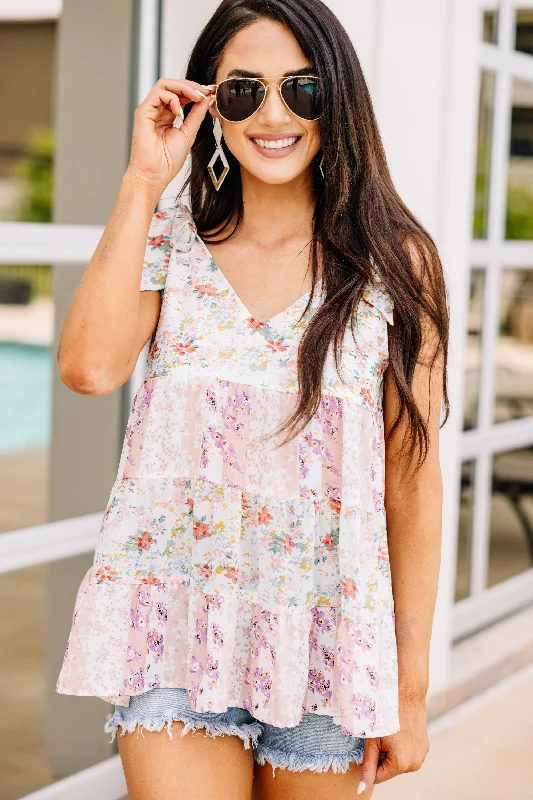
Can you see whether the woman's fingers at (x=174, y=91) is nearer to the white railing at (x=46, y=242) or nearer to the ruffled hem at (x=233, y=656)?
the ruffled hem at (x=233, y=656)

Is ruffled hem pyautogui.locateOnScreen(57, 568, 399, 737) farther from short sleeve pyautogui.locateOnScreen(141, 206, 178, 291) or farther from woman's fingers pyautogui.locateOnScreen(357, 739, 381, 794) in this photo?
short sleeve pyautogui.locateOnScreen(141, 206, 178, 291)

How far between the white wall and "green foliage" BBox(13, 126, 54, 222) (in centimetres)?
1809

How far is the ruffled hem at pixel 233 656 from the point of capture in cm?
146

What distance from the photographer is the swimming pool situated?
482 inches

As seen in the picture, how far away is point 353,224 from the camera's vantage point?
1.58m

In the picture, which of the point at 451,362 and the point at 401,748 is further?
the point at 451,362

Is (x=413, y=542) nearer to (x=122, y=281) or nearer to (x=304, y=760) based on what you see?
(x=304, y=760)

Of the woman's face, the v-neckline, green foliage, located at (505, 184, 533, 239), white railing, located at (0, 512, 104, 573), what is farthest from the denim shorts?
green foliage, located at (505, 184, 533, 239)

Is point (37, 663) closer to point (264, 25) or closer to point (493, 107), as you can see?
point (493, 107)

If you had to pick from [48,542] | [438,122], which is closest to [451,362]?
[438,122]

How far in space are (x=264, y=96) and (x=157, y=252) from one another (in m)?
0.27

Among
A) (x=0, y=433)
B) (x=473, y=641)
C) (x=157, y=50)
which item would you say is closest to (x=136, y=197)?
(x=157, y=50)

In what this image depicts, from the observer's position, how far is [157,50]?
255 centimetres

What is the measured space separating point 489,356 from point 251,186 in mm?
2566
